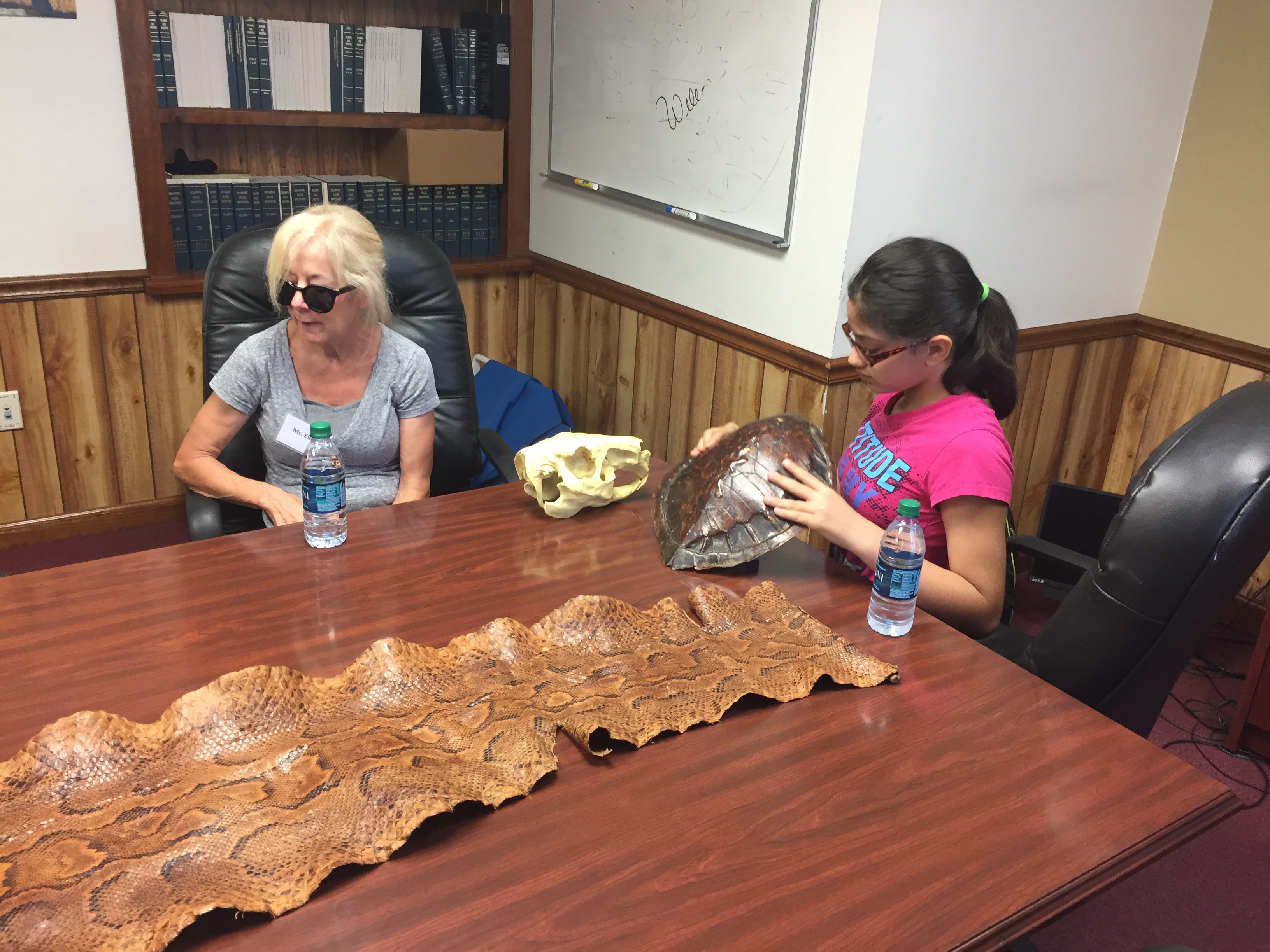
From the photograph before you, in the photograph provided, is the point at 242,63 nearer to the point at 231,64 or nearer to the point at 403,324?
the point at 231,64

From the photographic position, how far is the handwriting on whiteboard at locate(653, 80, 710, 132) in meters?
2.72

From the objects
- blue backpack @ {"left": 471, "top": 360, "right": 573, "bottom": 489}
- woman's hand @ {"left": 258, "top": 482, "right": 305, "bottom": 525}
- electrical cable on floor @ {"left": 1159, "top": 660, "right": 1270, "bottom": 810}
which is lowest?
electrical cable on floor @ {"left": 1159, "top": 660, "right": 1270, "bottom": 810}

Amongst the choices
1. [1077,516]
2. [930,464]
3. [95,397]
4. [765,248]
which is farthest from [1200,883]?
[95,397]

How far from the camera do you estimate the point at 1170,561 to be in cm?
124

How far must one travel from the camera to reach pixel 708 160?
2.72m

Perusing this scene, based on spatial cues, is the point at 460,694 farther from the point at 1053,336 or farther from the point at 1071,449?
the point at 1071,449

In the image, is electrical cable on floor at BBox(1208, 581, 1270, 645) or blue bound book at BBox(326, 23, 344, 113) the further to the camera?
blue bound book at BBox(326, 23, 344, 113)

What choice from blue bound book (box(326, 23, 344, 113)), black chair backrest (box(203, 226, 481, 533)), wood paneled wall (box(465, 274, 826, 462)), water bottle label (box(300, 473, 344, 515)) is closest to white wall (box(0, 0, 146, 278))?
blue bound book (box(326, 23, 344, 113))

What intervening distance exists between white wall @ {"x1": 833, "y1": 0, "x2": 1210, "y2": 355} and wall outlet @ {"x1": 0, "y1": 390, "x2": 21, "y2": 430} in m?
2.41

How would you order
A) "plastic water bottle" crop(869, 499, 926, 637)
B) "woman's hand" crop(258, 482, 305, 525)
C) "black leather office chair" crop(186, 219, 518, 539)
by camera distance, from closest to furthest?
"plastic water bottle" crop(869, 499, 926, 637) → "woman's hand" crop(258, 482, 305, 525) → "black leather office chair" crop(186, 219, 518, 539)

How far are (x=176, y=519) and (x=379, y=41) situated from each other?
1719 millimetres

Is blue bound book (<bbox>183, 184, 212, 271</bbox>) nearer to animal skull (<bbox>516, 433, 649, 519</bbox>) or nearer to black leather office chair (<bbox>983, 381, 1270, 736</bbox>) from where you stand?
animal skull (<bbox>516, 433, 649, 519</bbox>)

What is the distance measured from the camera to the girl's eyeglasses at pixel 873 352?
1.61 meters

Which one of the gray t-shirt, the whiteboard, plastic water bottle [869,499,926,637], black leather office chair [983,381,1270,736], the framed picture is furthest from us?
the framed picture
